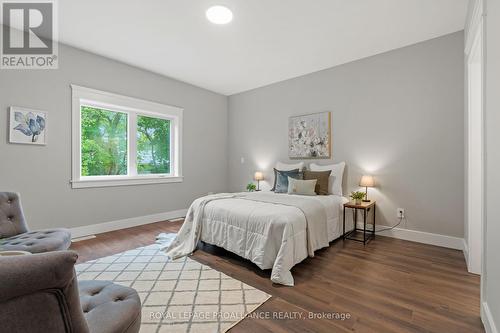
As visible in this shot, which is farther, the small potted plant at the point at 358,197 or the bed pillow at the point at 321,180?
the bed pillow at the point at 321,180

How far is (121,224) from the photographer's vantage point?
3791 mm

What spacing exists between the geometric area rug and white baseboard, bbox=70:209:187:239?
1110mm

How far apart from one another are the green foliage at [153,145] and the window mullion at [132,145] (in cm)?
8

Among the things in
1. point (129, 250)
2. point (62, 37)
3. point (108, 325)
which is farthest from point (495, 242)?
point (62, 37)

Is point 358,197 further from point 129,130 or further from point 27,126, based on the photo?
point 27,126

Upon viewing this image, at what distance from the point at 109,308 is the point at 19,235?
1.84 metres

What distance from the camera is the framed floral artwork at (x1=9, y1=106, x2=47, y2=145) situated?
9.28ft

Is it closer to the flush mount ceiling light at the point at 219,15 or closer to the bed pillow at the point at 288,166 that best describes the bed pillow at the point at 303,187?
the bed pillow at the point at 288,166

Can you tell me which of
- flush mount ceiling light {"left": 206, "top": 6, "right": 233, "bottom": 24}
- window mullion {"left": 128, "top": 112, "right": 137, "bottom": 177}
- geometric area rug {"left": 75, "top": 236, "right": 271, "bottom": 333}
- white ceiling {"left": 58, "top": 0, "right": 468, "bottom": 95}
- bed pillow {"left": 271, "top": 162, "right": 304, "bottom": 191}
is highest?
white ceiling {"left": 58, "top": 0, "right": 468, "bottom": 95}

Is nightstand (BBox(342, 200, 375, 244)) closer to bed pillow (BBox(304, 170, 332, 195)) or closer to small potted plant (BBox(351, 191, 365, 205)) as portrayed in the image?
small potted plant (BBox(351, 191, 365, 205))

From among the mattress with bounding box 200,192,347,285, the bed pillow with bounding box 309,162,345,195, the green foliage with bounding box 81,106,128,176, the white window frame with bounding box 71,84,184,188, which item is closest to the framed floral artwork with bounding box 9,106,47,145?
the white window frame with bounding box 71,84,184,188

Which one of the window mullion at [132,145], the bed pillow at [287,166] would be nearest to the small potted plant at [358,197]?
the bed pillow at [287,166]

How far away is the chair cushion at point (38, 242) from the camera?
1823 mm

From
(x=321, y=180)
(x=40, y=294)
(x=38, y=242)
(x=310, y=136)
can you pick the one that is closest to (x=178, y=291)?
(x=38, y=242)
